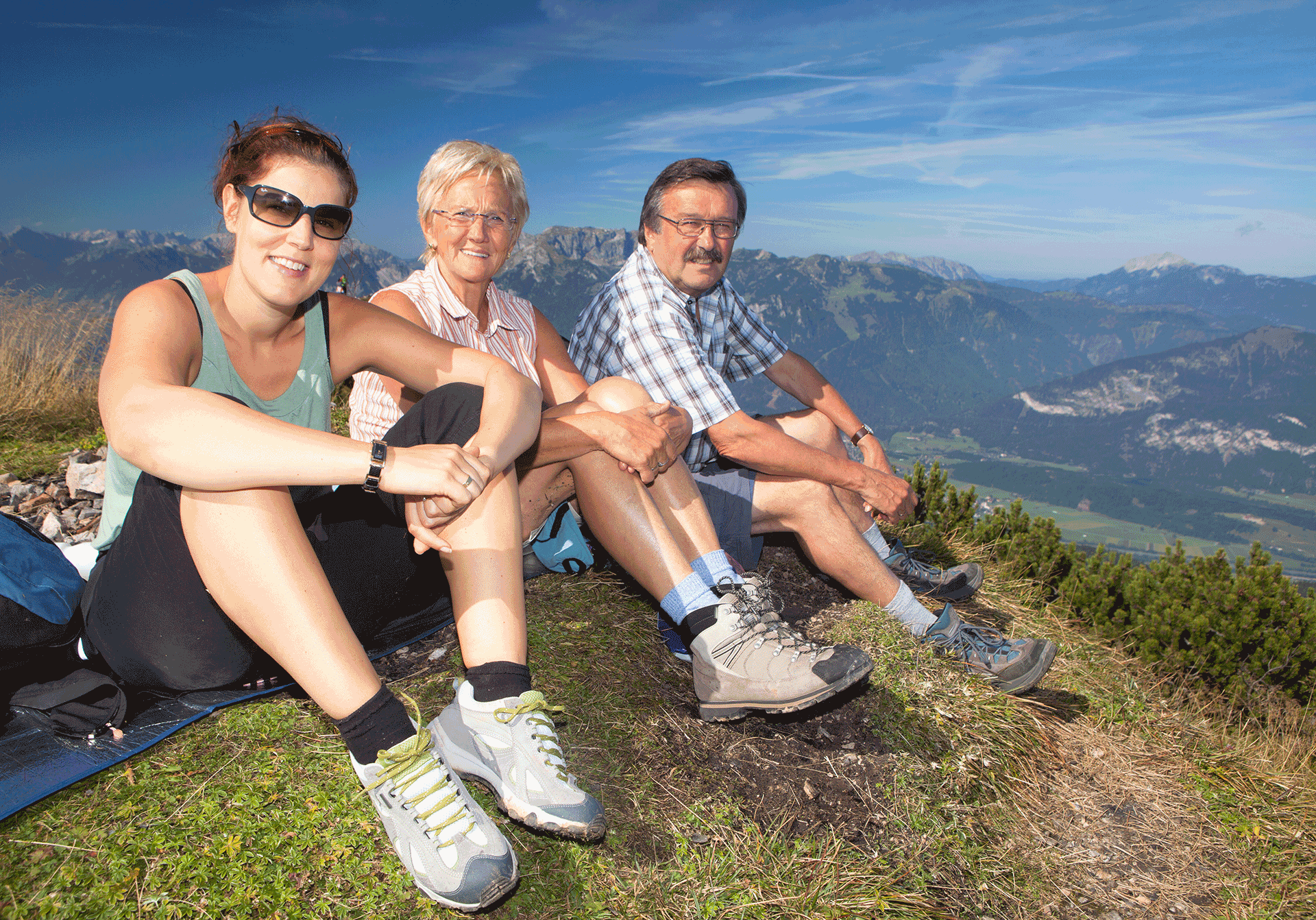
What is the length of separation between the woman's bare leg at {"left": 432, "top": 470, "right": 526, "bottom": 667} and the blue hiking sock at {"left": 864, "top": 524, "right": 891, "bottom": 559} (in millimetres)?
2376

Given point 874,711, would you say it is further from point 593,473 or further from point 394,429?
point 394,429

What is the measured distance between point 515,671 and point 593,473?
0.90 meters

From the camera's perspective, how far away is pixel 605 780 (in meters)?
2.44

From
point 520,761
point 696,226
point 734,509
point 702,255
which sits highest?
point 696,226

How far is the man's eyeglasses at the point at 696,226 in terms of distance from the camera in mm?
3736

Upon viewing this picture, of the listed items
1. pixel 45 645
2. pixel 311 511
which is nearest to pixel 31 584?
pixel 45 645

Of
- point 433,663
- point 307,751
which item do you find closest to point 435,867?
point 307,751

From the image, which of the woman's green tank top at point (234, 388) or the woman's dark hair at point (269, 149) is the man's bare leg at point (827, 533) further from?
the woman's dark hair at point (269, 149)

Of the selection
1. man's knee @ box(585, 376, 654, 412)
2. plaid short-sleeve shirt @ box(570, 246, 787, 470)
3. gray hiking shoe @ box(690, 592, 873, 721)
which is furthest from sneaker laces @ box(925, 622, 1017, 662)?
man's knee @ box(585, 376, 654, 412)

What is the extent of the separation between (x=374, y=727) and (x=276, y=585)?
0.44 metres

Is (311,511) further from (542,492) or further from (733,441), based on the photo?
(733,441)

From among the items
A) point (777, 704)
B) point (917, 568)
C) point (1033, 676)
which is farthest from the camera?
point (917, 568)

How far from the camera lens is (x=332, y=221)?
7.04ft

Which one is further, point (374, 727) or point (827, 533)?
point (827, 533)
